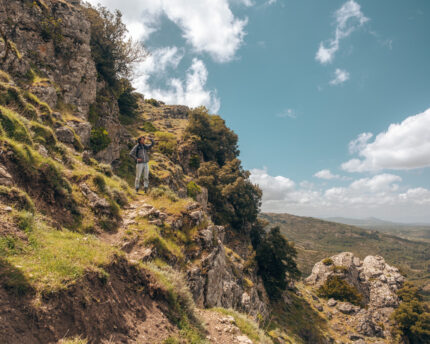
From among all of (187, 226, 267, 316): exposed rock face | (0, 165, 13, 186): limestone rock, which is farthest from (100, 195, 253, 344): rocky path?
Result: (0, 165, 13, 186): limestone rock

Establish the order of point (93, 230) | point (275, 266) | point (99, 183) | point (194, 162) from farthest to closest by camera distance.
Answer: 1. point (194, 162)
2. point (275, 266)
3. point (99, 183)
4. point (93, 230)

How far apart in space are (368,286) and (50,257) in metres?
62.3

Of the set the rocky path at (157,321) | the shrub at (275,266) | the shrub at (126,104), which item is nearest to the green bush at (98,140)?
the rocky path at (157,321)

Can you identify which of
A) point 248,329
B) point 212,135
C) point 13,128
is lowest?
point 248,329

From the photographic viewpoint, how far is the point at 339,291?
42125 mm

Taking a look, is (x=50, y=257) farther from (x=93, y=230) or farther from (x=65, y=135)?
(x=65, y=135)

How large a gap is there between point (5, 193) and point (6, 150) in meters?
2.49

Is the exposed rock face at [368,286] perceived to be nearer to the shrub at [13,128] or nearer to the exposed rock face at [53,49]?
the shrub at [13,128]

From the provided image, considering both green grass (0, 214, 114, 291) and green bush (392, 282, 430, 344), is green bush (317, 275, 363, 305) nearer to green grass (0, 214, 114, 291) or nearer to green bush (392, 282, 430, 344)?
green bush (392, 282, 430, 344)

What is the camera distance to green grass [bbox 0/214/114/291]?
399cm

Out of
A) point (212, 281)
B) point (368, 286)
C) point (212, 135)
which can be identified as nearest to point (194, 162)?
point (212, 135)

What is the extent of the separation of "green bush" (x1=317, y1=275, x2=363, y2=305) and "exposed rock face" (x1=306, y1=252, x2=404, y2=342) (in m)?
1.75

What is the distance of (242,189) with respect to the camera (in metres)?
40.8

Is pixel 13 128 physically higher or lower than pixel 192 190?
higher
